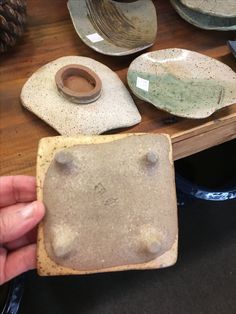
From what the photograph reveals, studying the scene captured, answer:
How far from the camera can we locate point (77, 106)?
2.98ft

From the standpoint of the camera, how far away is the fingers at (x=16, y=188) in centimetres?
73

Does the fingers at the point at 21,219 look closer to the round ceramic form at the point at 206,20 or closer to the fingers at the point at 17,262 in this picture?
the fingers at the point at 17,262

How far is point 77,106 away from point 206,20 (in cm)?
53

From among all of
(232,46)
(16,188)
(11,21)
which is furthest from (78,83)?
(232,46)

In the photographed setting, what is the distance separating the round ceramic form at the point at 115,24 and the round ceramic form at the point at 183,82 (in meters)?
0.07

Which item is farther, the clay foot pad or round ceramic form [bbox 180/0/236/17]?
round ceramic form [bbox 180/0/236/17]

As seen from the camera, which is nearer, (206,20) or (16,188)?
(16,188)

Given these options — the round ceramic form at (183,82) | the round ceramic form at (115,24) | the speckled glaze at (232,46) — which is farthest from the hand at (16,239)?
the speckled glaze at (232,46)

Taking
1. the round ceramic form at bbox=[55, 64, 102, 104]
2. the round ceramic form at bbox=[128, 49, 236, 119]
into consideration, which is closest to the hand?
the round ceramic form at bbox=[55, 64, 102, 104]

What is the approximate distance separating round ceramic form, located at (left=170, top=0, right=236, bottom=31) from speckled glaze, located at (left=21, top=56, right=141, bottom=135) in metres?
0.36

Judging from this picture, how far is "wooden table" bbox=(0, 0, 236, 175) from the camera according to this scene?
2.89 feet

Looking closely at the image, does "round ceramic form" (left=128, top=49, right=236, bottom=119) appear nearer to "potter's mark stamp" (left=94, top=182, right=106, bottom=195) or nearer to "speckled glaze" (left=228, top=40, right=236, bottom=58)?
"speckled glaze" (left=228, top=40, right=236, bottom=58)

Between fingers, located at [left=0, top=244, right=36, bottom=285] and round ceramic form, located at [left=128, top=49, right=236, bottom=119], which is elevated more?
round ceramic form, located at [left=128, top=49, right=236, bottom=119]

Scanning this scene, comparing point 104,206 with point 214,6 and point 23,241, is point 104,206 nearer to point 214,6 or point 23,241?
point 23,241
